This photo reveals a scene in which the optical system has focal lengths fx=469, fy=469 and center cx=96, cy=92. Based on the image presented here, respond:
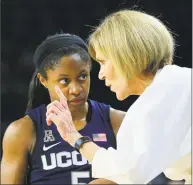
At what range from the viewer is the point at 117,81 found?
3.18 feet

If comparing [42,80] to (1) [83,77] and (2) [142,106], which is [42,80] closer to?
(1) [83,77]

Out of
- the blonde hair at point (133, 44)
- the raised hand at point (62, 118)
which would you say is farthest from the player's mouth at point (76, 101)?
the blonde hair at point (133, 44)

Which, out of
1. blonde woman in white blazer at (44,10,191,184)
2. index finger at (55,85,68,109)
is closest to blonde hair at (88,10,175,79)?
blonde woman in white blazer at (44,10,191,184)

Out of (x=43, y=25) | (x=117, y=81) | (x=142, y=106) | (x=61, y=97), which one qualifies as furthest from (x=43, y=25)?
(x=142, y=106)

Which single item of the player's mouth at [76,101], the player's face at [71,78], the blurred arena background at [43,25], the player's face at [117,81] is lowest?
the player's face at [117,81]

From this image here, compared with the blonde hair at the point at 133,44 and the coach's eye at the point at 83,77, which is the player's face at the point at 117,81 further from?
the coach's eye at the point at 83,77

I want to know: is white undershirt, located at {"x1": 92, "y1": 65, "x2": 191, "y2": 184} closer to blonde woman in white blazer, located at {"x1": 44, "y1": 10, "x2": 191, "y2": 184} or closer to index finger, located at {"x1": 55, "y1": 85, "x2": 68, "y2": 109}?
blonde woman in white blazer, located at {"x1": 44, "y1": 10, "x2": 191, "y2": 184}

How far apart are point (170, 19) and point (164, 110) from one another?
498 mm

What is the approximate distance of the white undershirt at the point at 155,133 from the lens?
2.71 feet

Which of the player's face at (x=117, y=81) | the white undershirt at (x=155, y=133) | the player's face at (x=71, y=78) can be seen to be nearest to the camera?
the white undershirt at (x=155, y=133)

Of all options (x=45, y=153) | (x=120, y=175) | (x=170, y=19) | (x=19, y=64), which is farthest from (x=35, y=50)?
(x=120, y=175)

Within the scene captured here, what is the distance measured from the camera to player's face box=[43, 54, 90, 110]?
3.78 feet

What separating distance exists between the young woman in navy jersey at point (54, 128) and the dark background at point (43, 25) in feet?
0.15

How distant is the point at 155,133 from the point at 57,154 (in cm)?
41
